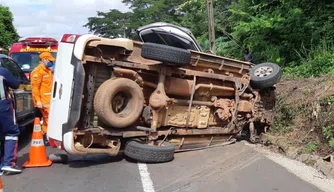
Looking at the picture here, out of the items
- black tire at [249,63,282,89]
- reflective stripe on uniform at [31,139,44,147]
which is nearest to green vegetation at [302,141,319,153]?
black tire at [249,63,282,89]

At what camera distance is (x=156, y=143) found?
22.4ft

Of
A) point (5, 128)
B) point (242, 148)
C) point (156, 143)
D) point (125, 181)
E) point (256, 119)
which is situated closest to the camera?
point (125, 181)

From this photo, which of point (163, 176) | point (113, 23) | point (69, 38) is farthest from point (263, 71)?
point (113, 23)

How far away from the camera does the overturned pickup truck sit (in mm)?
6105

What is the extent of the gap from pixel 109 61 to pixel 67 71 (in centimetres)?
64

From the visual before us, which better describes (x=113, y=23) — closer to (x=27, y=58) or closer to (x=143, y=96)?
(x=27, y=58)

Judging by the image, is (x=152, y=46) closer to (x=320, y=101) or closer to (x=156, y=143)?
(x=156, y=143)

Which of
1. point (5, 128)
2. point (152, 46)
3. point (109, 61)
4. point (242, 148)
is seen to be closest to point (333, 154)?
point (242, 148)

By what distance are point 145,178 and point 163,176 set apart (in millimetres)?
283

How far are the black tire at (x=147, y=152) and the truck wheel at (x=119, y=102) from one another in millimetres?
363

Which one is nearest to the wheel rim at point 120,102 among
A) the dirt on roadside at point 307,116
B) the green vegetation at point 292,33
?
the dirt on roadside at point 307,116

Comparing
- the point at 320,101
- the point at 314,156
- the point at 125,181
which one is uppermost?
the point at 320,101

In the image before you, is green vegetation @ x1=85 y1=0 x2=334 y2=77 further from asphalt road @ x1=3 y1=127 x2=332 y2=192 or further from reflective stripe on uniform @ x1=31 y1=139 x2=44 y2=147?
reflective stripe on uniform @ x1=31 y1=139 x2=44 y2=147

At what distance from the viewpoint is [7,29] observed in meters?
33.2
